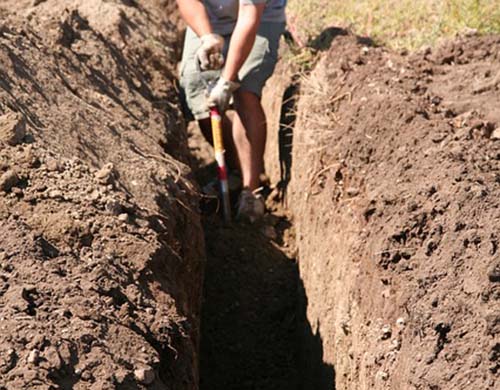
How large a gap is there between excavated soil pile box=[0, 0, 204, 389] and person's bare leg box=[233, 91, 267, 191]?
0.56m

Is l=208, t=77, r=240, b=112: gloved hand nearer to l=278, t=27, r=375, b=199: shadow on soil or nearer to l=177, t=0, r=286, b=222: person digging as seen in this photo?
l=177, t=0, r=286, b=222: person digging

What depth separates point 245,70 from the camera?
696 cm

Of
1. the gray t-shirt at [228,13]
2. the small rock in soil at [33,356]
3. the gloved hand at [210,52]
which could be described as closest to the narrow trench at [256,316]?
the gloved hand at [210,52]

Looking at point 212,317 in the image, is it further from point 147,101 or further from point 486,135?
point 486,135

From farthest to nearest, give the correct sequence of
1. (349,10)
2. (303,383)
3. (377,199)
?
(349,10) < (303,383) < (377,199)

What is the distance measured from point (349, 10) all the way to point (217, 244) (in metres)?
2.38

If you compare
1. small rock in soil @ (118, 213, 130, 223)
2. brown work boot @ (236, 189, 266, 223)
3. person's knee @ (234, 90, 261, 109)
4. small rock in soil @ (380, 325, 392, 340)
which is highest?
person's knee @ (234, 90, 261, 109)

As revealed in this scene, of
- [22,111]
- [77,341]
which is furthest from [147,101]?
[77,341]

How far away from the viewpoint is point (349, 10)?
7.84 metres

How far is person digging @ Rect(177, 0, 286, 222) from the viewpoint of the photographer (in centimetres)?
664

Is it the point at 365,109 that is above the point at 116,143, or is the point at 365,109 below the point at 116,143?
above

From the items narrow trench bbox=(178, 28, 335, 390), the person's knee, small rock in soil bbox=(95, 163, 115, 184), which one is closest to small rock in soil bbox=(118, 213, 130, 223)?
small rock in soil bbox=(95, 163, 115, 184)

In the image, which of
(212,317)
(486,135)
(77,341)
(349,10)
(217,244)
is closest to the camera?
(77,341)

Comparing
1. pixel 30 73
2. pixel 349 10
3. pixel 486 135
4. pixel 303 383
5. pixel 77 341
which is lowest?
pixel 77 341
